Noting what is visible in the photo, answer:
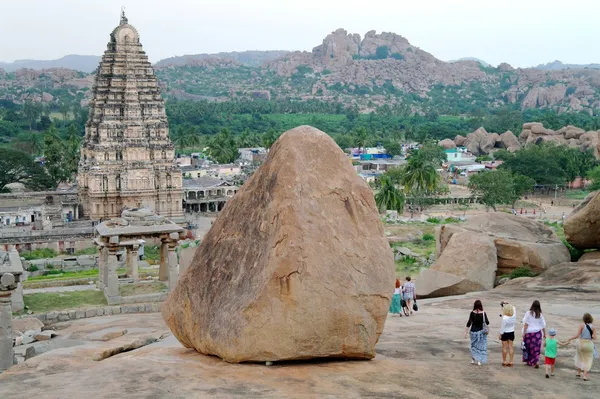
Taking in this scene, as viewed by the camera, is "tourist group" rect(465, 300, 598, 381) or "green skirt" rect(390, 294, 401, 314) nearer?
"tourist group" rect(465, 300, 598, 381)

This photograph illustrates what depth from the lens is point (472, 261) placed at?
78.6 ft

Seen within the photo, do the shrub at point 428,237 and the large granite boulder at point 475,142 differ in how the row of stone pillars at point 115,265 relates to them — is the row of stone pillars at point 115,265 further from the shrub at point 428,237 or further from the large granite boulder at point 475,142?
the large granite boulder at point 475,142

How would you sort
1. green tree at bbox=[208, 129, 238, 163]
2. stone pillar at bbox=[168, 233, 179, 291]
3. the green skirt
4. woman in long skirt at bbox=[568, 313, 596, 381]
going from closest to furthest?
woman in long skirt at bbox=[568, 313, 596, 381], the green skirt, stone pillar at bbox=[168, 233, 179, 291], green tree at bbox=[208, 129, 238, 163]

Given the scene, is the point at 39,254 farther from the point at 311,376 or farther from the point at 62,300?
the point at 311,376

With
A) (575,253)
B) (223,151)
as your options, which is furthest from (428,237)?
(223,151)

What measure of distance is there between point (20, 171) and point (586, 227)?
5867cm

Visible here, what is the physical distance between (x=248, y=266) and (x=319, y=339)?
152 centimetres

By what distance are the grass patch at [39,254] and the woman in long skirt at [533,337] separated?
35.6 metres

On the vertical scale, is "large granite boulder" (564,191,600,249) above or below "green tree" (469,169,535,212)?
above

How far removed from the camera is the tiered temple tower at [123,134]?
198 ft

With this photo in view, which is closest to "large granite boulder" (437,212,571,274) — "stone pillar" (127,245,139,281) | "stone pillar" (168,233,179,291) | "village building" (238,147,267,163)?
"stone pillar" (168,233,179,291)

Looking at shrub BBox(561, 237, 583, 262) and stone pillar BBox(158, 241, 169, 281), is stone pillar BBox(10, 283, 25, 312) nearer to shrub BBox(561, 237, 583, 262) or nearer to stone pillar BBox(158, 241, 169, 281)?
stone pillar BBox(158, 241, 169, 281)

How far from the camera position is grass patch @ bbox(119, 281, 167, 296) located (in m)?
29.7

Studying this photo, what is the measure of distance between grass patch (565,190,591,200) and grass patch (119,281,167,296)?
58.5 meters
